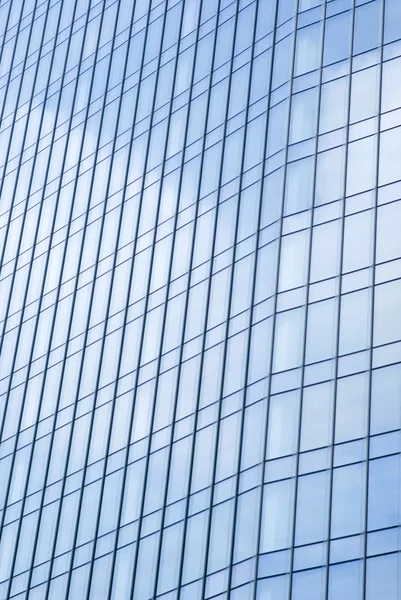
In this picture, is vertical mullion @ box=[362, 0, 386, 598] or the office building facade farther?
the office building facade

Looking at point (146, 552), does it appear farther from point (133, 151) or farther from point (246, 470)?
point (133, 151)

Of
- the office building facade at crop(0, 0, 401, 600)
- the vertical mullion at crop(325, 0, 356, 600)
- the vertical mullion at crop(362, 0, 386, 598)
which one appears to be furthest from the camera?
the office building facade at crop(0, 0, 401, 600)

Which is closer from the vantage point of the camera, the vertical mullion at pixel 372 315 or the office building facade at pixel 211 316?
the vertical mullion at pixel 372 315

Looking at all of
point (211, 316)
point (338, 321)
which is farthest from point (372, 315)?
point (211, 316)

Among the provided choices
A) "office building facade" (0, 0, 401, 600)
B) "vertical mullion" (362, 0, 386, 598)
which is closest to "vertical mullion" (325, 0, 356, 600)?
"office building facade" (0, 0, 401, 600)

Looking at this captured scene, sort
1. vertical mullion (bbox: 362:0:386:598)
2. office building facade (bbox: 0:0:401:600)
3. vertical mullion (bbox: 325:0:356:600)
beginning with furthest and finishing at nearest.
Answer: office building facade (bbox: 0:0:401:600) → vertical mullion (bbox: 325:0:356:600) → vertical mullion (bbox: 362:0:386:598)

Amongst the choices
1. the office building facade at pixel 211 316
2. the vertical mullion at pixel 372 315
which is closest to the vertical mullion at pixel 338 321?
the office building facade at pixel 211 316

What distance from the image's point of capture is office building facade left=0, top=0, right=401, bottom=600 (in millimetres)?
45812

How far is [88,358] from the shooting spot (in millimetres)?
63000

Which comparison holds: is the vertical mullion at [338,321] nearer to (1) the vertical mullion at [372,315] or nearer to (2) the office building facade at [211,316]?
(2) the office building facade at [211,316]

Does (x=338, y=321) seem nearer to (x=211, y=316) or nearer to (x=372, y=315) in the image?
(x=372, y=315)

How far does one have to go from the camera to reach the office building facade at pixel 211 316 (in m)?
45.8

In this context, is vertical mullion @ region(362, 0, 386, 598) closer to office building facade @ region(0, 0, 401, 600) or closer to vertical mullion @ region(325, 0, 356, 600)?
office building facade @ region(0, 0, 401, 600)

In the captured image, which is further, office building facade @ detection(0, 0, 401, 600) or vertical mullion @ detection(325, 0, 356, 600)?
office building facade @ detection(0, 0, 401, 600)
